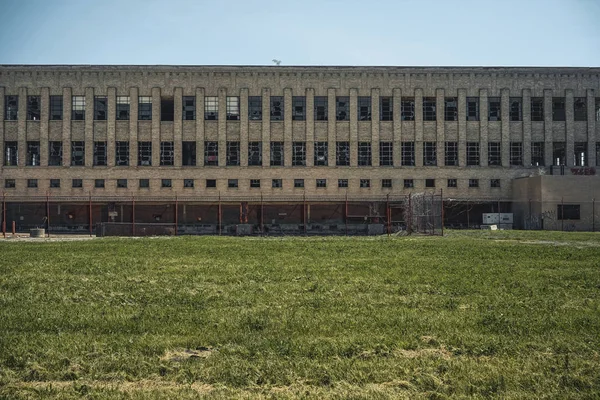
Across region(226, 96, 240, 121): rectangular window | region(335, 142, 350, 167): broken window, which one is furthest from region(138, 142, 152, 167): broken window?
region(335, 142, 350, 167): broken window

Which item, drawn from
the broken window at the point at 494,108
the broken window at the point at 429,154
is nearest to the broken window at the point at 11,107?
the broken window at the point at 429,154

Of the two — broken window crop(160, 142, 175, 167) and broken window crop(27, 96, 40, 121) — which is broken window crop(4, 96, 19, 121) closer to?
broken window crop(27, 96, 40, 121)

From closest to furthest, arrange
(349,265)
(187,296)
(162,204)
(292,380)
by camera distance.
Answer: (292,380) < (187,296) < (349,265) < (162,204)

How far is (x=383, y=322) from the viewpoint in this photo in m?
9.93

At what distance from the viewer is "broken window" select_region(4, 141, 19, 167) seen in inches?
2333

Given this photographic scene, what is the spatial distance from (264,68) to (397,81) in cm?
1398

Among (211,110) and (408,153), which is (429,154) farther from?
(211,110)

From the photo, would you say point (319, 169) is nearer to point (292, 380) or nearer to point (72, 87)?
point (72, 87)

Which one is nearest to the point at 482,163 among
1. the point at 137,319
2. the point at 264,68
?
the point at 264,68

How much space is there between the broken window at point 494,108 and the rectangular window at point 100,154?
40.2 m

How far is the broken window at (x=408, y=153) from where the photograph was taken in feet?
201

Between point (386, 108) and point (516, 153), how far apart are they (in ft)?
47.7

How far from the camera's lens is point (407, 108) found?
203 feet

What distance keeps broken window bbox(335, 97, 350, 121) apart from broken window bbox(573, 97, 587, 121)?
79.6ft
